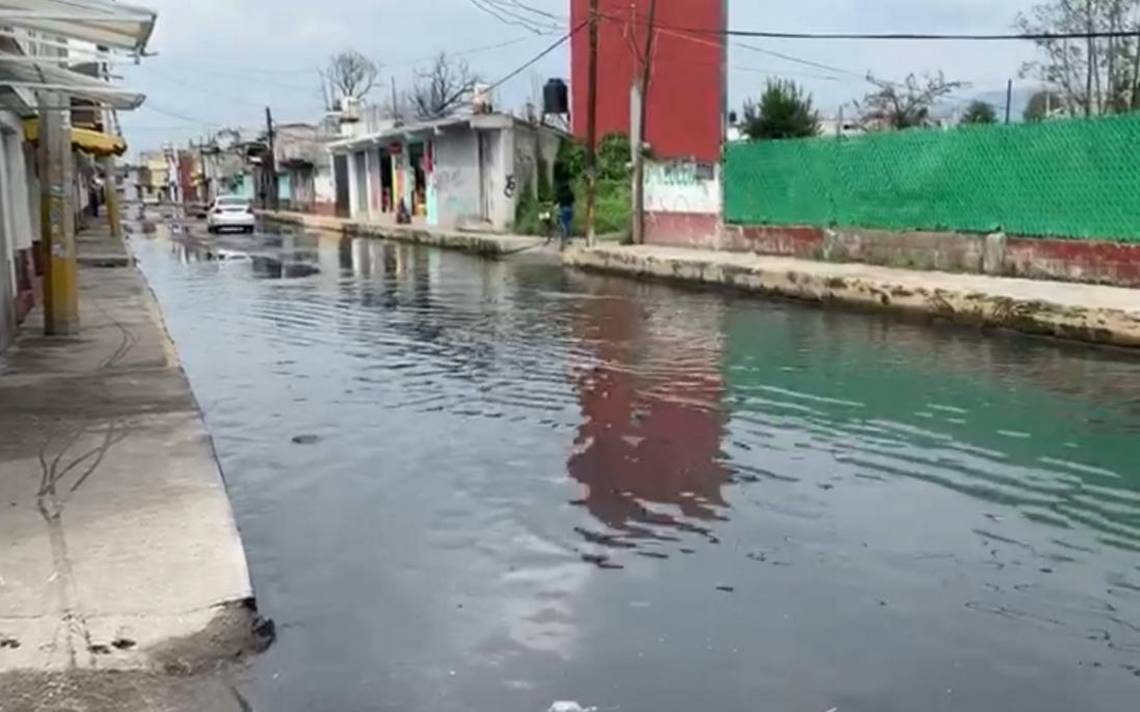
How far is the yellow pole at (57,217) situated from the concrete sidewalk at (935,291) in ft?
35.1

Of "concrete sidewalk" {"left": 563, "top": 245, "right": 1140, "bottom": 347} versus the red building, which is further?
the red building

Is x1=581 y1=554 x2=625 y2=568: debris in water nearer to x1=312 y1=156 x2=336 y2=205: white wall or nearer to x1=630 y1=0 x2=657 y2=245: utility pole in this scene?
x1=630 y1=0 x2=657 y2=245: utility pole

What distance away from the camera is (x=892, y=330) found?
15.4m

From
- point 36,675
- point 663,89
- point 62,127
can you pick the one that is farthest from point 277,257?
point 36,675

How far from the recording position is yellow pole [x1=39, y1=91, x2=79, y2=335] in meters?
12.6

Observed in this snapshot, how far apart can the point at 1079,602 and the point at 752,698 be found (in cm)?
195

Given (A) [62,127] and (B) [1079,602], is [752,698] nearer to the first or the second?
(B) [1079,602]

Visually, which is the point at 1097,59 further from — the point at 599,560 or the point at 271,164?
the point at 271,164

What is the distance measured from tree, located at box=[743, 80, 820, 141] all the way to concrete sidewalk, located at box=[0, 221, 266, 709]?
37.7 m

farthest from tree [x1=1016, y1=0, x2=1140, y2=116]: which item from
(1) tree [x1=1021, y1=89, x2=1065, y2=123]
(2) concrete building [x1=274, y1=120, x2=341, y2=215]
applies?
(2) concrete building [x1=274, y1=120, x2=341, y2=215]

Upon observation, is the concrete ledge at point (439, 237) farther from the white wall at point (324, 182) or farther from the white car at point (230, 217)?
the white wall at point (324, 182)

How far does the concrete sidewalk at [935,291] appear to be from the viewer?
13.9 m

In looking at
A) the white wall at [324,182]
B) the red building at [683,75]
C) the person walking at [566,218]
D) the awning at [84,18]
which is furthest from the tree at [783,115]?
the awning at [84,18]

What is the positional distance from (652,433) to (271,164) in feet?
250
